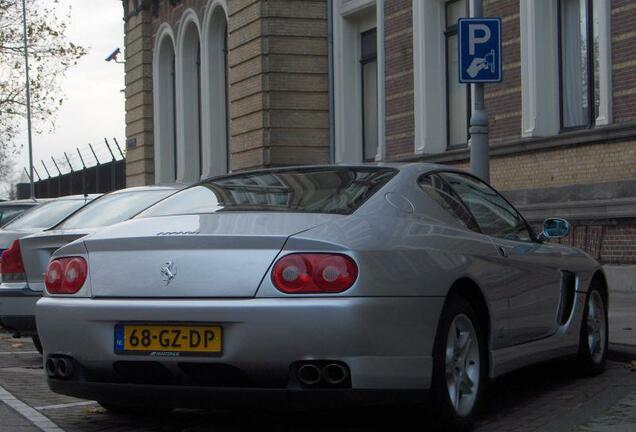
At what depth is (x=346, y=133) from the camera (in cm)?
2500

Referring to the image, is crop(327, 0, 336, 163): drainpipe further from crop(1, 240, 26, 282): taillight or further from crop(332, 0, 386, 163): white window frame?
crop(1, 240, 26, 282): taillight

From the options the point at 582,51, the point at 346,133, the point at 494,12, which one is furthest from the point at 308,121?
the point at 582,51

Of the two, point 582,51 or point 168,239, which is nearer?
point 168,239

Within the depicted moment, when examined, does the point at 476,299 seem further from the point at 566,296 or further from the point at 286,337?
the point at 566,296

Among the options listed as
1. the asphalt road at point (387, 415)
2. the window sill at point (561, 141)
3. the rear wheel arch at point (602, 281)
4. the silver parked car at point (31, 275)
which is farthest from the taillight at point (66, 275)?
the window sill at point (561, 141)

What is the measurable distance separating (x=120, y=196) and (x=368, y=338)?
5581 millimetres

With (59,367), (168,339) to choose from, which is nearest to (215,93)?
(59,367)

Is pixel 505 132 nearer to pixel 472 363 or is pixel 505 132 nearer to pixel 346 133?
pixel 346 133

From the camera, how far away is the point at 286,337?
5.58 metres

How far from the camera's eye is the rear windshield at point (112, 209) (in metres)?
10.2

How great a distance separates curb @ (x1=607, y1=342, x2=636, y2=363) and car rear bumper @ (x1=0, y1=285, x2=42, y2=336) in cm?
454

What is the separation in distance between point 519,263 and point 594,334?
1630 millimetres

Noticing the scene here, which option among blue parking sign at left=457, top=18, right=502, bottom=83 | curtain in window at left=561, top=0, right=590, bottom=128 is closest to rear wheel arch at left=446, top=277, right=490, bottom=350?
blue parking sign at left=457, top=18, right=502, bottom=83

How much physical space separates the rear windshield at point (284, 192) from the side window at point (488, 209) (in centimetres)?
65
